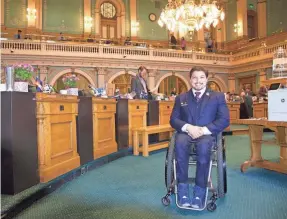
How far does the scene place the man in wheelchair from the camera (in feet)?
7.27

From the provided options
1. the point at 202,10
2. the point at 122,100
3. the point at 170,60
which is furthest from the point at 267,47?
the point at 122,100

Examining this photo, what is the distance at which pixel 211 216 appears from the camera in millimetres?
2105

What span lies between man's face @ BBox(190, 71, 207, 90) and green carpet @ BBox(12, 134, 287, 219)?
95 centimetres

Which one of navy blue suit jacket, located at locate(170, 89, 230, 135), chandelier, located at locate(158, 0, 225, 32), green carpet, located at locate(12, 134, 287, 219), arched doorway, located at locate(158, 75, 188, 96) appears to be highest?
chandelier, located at locate(158, 0, 225, 32)

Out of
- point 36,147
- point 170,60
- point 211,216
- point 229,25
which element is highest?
point 229,25

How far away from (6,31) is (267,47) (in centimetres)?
1279

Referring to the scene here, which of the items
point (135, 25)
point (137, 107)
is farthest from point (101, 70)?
point (137, 107)

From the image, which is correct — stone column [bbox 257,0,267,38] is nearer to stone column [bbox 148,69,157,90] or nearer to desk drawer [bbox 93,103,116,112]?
stone column [bbox 148,69,157,90]

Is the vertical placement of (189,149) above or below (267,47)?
below

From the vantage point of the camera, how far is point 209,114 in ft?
7.94

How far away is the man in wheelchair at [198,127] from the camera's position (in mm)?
2215

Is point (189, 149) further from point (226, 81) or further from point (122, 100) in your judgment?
point (226, 81)

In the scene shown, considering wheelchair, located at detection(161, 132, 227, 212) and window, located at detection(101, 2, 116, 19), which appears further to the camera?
window, located at detection(101, 2, 116, 19)

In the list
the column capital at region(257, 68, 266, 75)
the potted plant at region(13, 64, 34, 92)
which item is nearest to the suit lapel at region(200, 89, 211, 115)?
the potted plant at region(13, 64, 34, 92)
